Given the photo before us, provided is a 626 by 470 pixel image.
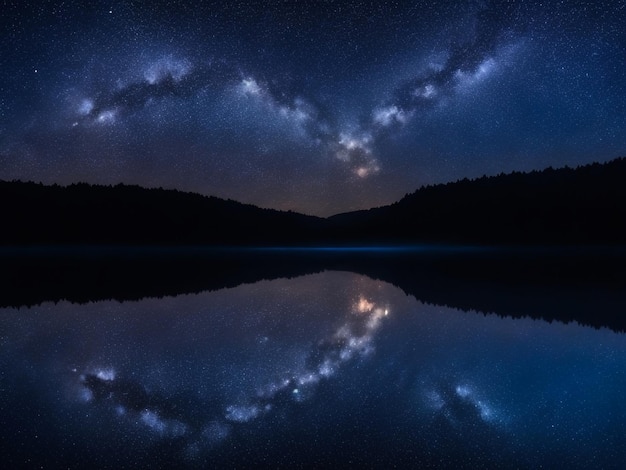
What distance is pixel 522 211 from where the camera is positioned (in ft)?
222

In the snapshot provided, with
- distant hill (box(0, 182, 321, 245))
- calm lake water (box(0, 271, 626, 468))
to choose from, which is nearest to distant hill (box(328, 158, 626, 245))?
distant hill (box(0, 182, 321, 245))

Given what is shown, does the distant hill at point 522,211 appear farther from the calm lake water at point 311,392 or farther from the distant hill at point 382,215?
the calm lake water at point 311,392

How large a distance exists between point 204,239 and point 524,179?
61.4 metres

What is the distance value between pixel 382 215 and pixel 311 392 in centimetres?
9431

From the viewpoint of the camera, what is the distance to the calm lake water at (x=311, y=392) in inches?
143

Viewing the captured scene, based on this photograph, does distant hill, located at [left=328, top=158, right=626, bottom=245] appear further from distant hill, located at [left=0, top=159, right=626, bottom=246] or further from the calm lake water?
the calm lake water

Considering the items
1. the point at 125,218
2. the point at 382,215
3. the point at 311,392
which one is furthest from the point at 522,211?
the point at 125,218

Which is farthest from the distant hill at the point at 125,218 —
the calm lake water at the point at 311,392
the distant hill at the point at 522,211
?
the calm lake water at the point at 311,392

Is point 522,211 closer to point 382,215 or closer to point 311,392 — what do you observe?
point 382,215

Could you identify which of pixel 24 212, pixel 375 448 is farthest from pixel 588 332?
pixel 24 212

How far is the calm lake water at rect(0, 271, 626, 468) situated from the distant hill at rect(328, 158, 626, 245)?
60.8 m

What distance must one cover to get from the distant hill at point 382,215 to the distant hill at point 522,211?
139 mm

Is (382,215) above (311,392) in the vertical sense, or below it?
above

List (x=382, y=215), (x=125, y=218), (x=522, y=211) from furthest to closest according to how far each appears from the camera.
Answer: (x=382, y=215) < (x=125, y=218) < (x=522, y=211)
